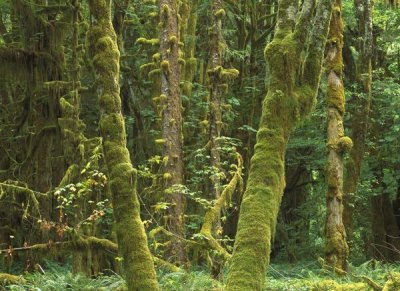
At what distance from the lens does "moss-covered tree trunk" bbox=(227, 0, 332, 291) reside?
5.90 metres

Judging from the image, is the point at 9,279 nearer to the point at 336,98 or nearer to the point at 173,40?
the point at 173,40

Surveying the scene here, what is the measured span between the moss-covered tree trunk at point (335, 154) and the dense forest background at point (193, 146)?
1.3 inches

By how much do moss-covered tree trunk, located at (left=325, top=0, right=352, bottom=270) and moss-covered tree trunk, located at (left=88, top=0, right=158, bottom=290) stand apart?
662cm

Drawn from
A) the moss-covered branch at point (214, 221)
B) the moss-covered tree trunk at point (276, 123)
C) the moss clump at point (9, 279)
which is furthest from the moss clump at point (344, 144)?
the moss clump at point (9, 279)

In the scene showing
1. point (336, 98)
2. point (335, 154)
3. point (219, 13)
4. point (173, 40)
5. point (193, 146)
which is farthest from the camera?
point (193, 146)

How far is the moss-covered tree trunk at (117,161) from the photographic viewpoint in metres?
6.57

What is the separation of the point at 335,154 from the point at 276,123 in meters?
6.46

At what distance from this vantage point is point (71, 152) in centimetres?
1475

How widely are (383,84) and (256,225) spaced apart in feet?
46.8

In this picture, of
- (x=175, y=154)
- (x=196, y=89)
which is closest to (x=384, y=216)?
(x=196, y=89)

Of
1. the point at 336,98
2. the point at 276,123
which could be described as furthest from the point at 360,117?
the point at 276,123

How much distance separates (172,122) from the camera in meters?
12.9

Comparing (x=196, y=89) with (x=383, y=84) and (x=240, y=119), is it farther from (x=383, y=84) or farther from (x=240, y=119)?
(x=383, y=84)

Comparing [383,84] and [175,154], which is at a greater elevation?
[383,84]
